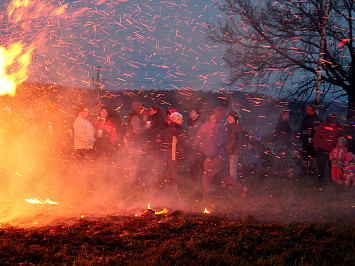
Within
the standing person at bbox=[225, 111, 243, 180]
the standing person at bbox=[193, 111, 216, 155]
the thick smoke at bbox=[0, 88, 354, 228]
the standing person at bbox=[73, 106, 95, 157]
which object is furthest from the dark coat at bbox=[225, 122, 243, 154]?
the standing person at bbox=[73, 106, 95, 157]

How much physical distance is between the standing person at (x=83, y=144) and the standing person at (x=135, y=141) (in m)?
1.04

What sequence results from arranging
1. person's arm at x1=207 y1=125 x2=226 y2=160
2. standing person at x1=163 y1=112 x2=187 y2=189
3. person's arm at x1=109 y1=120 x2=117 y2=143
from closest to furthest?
person's arm at x1=207 y1=125 x2=226 y2=160 < standing person at x1=163 y1=112 x2=187 y2=189 < person's arm at x1=109 y1=120 x2=117 y2=143

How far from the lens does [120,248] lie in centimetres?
563

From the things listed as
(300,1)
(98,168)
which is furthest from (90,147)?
(300,1)

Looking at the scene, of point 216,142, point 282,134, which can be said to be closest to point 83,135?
point 216,142

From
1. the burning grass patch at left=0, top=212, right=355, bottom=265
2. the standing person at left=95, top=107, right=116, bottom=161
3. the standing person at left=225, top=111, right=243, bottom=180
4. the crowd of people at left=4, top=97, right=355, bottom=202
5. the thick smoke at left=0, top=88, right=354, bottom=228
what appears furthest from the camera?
the standing person at left=95, top=107, right=116, bottom=161

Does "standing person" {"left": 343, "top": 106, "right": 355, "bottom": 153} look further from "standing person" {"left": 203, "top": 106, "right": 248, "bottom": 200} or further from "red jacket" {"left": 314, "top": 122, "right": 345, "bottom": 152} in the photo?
"standing person" {"left": 203, "top": 106, "right": 248, "bottom": 200}

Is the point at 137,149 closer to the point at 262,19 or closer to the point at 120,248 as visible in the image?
→ the point at 120,248

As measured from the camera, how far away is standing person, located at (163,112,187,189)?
995 cm

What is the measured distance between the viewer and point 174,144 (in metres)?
9.97

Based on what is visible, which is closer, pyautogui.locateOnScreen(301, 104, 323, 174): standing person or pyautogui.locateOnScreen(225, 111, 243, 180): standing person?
pyautogui.locateOnScreen(225, 111, 243, 180): standing person

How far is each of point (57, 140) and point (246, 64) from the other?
8449mm

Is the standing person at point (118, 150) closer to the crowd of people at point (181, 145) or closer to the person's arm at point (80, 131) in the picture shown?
the crowd of people at point (181, 145)

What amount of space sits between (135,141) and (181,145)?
158cm
